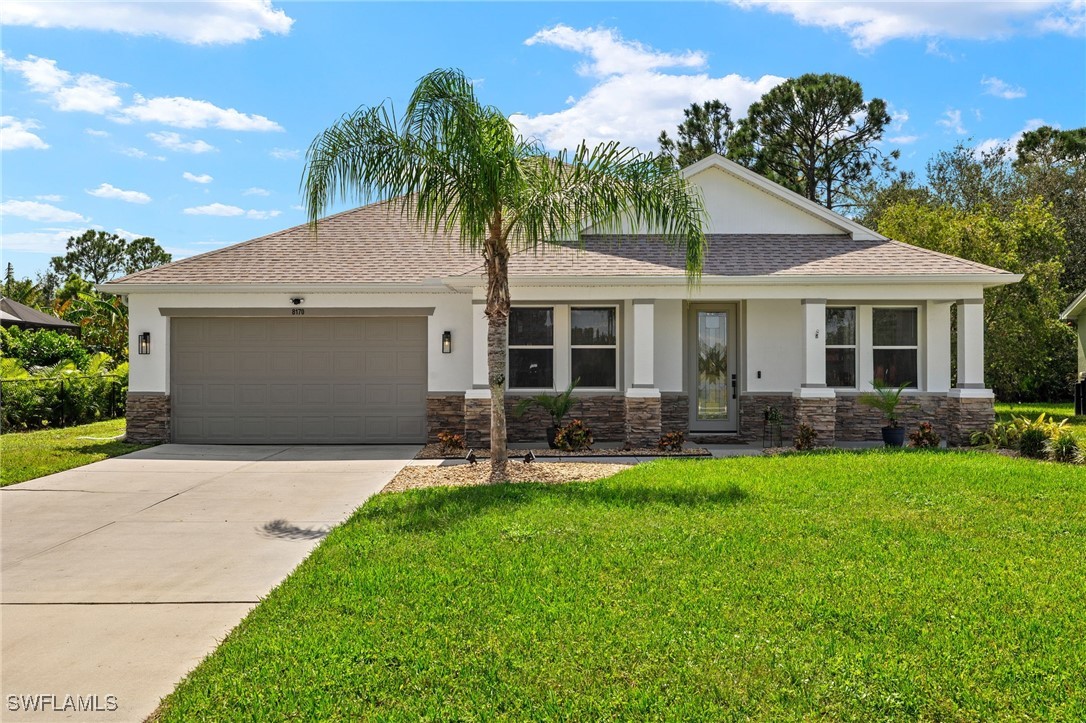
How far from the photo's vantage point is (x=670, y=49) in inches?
588

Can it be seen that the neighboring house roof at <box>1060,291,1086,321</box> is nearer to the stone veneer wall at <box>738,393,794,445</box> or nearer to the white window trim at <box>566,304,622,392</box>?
the stone veneer wall at <box>738,393,794,445</box>

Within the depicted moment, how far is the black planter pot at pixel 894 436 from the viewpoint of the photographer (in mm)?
12172

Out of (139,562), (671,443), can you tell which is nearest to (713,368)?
(671,443)

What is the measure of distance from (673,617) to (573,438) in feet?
25.4

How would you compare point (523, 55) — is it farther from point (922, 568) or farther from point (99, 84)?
point (922, 568)

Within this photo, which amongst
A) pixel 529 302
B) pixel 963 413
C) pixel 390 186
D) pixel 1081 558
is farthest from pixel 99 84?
pixel 963 413

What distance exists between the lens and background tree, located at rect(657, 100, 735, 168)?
31156mm

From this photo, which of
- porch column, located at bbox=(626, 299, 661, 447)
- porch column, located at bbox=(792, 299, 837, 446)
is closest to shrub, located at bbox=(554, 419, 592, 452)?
porch column, located at bbox=(626, 299, 661, 447)

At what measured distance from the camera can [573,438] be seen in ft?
39.9

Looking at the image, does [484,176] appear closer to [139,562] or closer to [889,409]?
[139,562]

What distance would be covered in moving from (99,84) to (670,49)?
1051 centimetres

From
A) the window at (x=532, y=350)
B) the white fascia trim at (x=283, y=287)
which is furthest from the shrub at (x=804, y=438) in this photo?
the white fascia trim at (x=283, y=287)

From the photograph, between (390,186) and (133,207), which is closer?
(390,186)

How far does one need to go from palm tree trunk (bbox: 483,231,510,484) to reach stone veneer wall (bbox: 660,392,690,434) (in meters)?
4.79
